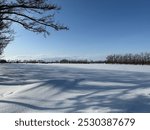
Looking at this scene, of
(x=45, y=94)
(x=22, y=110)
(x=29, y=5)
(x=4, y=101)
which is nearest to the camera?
(x=22, y=110)

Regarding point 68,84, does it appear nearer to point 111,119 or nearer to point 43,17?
point 111,119

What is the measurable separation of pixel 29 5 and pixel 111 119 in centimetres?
1085

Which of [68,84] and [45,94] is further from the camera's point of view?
[68,84]

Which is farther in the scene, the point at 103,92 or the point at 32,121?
the point at 103,92

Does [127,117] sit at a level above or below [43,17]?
below

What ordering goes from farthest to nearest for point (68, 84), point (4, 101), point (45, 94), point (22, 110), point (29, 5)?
point (29, 5) → point (68, 84) → point (45, 94) → point (4, 101) → point (22, 110)

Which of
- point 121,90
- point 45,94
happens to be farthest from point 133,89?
point 45,94

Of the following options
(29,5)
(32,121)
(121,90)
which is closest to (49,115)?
(32,121)

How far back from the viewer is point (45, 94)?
683 cm

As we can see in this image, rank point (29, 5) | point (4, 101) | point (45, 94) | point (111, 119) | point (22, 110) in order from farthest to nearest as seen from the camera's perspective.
Answer: point (29, 5) < point (45, 94) < point (4, 101) < point (22, 110) < point (111, 119)

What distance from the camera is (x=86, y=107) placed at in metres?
5.39

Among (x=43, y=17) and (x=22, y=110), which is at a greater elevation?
(x=43, y=17)

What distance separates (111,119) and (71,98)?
1723mm

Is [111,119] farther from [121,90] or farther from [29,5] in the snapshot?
[29,5]
